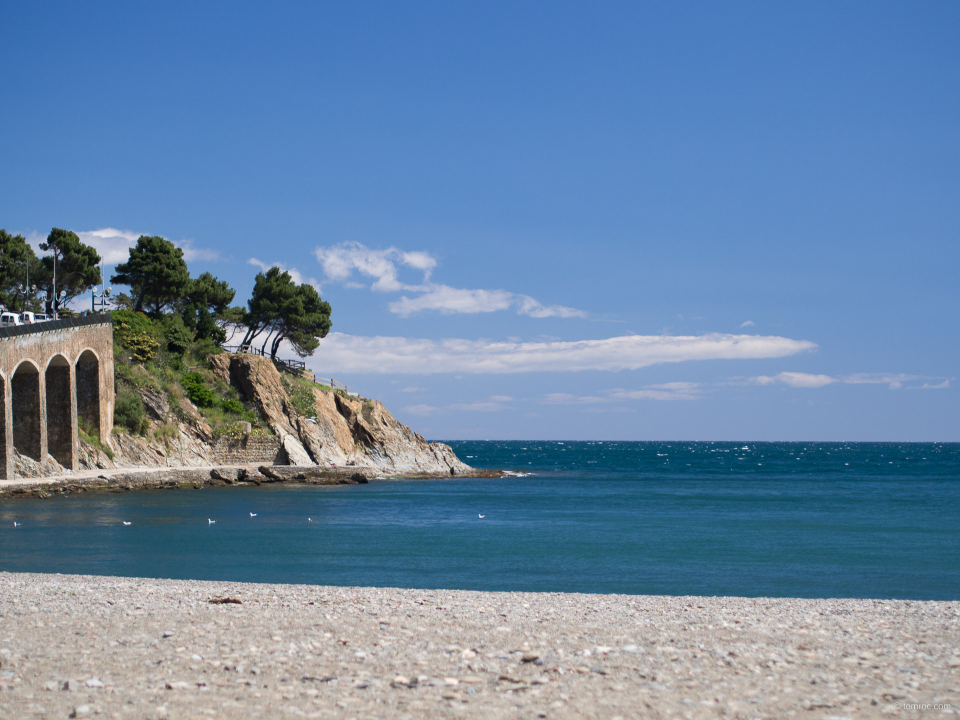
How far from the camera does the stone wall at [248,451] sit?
162ft

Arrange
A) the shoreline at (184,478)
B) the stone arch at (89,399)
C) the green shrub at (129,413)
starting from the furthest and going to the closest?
the green shrub at (129,413)
the stone arch at (89,399)
the shoreline at (184,478)

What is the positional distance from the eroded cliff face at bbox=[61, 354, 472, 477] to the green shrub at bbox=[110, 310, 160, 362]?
4.10m

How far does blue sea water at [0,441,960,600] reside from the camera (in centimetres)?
1770

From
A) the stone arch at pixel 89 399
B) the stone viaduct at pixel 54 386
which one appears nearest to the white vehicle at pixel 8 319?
the stone viaduct at pixel 54 386

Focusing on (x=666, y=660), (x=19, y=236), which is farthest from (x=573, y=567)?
(x=19, y=236)

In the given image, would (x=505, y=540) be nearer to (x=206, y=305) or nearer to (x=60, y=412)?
(x=60, y=412)

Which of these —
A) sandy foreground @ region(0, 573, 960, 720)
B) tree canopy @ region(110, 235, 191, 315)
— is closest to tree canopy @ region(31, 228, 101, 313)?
tree canopy @ region(110, 235, 191, 315)

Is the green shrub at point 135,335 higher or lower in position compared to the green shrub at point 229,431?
higher

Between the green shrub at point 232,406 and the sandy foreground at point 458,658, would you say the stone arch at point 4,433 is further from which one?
the sandy foreground at point 458,658

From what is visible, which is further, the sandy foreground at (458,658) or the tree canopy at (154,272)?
the tree canopy at (154,272)

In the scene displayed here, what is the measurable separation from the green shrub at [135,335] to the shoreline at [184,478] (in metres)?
9.57

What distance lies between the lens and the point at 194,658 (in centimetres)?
830

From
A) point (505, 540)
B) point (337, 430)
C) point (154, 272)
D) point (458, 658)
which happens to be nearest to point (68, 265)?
point (154, 272)

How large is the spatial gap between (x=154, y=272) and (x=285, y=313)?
10.5 metres
